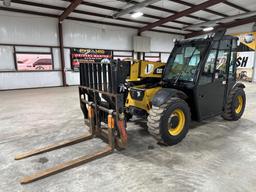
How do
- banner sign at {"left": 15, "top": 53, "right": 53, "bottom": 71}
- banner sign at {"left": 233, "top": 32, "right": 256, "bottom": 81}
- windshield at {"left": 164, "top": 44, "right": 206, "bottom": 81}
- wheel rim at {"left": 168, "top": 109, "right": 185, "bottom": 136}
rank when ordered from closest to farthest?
wheel rim at {"left": 168, "top": 109, "right": 185, "bottom": 136}, windshield at {"left": 164, "top": 44, "right": 206, "bottom": 81}, banner sign at {"left": 15, "top": 53, "right": 53, "bottom": 71}, banner sign at {"left": 233, "top": 32, "right": 256, "bottom": 81}

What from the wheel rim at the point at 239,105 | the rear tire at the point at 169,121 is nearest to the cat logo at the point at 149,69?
the rear tire at the point at 169,121

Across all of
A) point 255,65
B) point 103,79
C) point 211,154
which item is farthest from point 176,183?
point 255,65

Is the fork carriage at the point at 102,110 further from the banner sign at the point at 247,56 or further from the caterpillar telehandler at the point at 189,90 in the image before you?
the banner sign at the point at 247,56

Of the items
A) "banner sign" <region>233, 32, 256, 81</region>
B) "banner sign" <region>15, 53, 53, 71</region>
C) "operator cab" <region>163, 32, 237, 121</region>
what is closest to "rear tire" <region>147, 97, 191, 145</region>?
"operator cab" <region>163, 32, 237, 121</region>

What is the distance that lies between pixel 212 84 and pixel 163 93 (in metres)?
1.25

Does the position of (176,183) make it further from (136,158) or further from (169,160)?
(136,158)

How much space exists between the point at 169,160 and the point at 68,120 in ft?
9.69

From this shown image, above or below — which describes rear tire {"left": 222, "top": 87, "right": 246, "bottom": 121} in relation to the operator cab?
below

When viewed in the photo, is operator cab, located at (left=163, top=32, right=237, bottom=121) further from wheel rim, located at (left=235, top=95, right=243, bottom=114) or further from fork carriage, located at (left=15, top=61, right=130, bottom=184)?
fork carriage, located at (left=15, top=61, right=130, bottom=184)

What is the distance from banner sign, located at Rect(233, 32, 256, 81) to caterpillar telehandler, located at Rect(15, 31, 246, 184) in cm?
1137

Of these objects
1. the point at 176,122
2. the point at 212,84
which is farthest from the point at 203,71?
the point at 176,122

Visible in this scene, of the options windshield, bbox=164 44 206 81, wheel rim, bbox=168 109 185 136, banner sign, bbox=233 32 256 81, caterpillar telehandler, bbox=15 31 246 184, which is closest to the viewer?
caterpillar telehandler, bbox=15 31 246 184

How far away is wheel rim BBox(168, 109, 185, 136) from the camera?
3.03m

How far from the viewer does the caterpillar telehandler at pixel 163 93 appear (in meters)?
2.71
